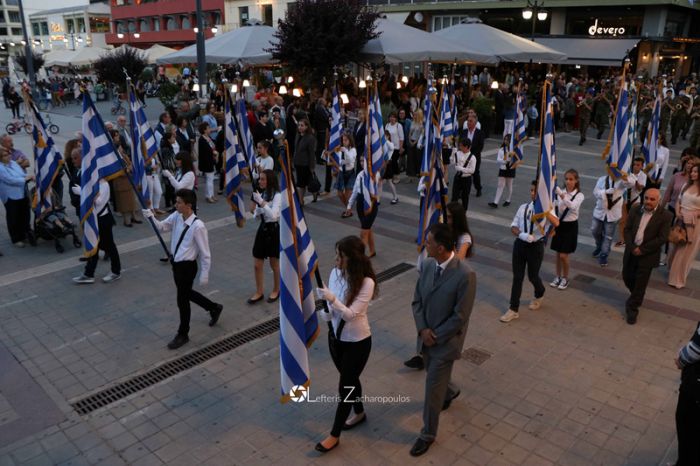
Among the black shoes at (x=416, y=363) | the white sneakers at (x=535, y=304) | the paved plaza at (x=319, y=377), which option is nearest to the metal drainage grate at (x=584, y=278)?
the paved plaza at (x=319, y=377)

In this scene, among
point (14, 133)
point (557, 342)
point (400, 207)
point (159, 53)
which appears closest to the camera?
point (557, 342)

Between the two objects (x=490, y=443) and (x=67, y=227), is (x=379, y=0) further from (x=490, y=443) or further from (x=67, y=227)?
(x=490, y=443)

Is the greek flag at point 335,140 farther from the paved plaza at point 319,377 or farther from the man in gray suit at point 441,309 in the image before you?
the man in gray suit at point 441,309

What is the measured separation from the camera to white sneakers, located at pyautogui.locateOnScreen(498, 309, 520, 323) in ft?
24.1

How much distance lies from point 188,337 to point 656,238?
598 cm

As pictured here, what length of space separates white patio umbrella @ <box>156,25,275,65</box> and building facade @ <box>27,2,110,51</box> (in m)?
59.1

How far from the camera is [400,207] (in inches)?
495

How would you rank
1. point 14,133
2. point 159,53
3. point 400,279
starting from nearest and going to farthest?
1. point 400,279
2. point 14,133
3. point 159,53

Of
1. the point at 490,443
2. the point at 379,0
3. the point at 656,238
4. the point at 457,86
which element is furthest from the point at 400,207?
the point at 379,0

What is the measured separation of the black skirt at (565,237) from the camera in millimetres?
7914

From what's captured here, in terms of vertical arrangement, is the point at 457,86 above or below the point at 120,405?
above

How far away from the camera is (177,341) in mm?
6770

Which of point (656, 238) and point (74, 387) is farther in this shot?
point (656, 238)

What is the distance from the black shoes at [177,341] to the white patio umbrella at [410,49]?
1328 cm
